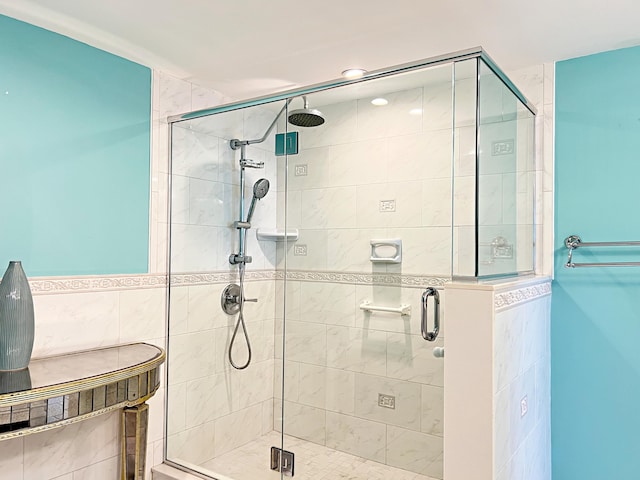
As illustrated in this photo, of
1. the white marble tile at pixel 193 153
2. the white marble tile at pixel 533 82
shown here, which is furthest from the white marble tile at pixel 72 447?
the white marble tile at pixel 533 82

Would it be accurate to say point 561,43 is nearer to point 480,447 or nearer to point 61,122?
point 480,447

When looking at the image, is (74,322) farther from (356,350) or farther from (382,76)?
(382,76)

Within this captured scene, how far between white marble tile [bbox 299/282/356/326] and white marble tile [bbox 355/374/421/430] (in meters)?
0.30

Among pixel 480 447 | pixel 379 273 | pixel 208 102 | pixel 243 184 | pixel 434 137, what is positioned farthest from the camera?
pixel 208 102

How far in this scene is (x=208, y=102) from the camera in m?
2.97

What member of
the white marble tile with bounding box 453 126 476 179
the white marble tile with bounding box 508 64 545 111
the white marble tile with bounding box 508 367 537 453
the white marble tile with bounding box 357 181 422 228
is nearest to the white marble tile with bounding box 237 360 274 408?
the white marble tile with bounding box 357 181 422 228

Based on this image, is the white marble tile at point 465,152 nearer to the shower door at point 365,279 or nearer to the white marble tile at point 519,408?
the shower door at point 365,279

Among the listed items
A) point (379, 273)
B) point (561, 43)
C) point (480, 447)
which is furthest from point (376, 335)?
point (561, 43)

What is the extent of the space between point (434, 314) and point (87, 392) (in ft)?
4.90

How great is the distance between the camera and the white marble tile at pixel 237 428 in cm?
257

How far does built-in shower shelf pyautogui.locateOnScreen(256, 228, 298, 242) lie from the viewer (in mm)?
2430

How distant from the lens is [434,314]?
2.18 metres

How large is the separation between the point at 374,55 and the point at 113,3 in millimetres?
1233

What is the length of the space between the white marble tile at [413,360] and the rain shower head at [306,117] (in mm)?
1097
